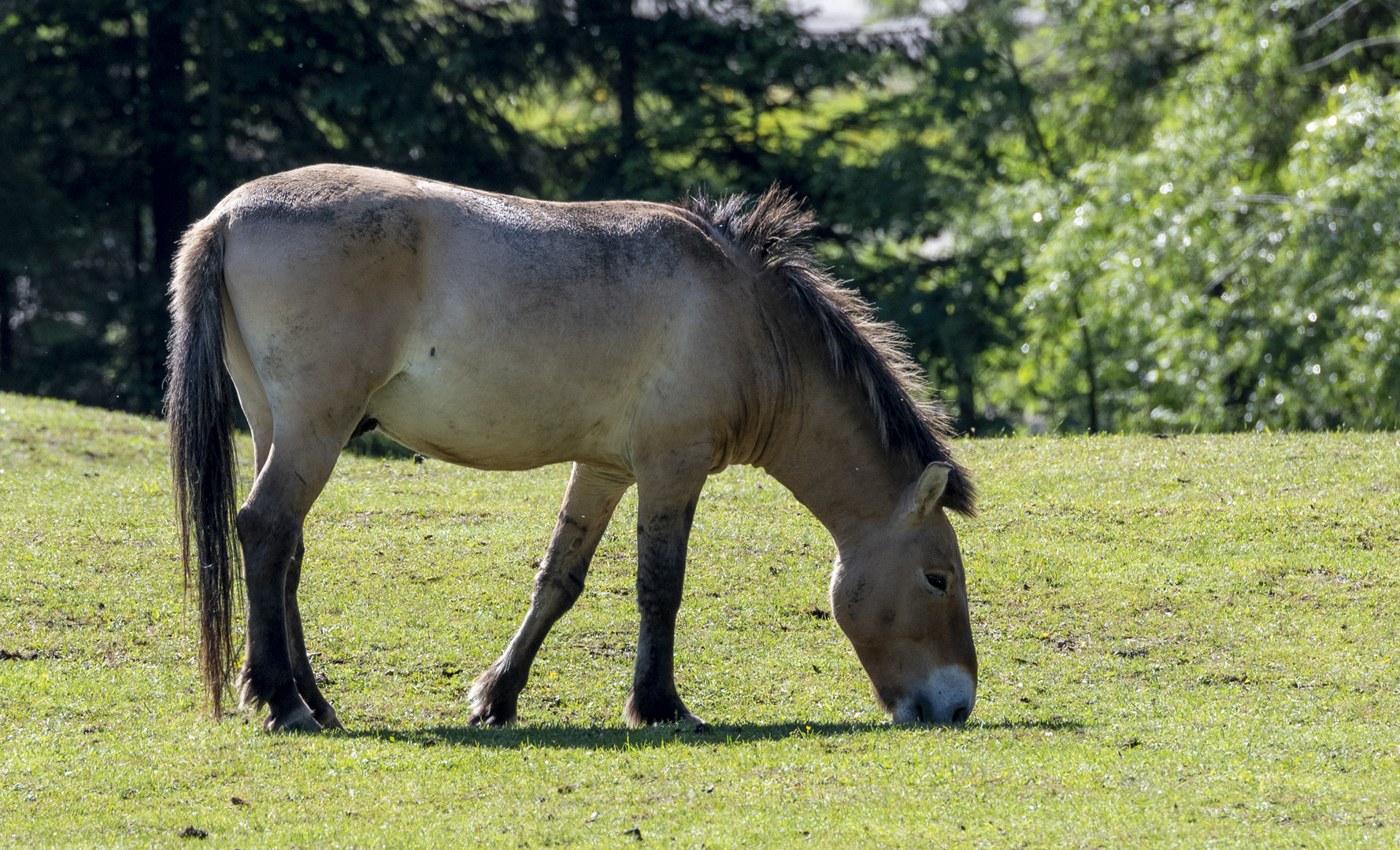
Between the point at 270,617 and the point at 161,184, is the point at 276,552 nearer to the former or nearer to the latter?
the point at 270,617

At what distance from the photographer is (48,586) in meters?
Answer: 9.72

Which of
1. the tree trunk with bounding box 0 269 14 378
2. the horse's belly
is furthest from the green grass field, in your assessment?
the tree trunk with bounding box 0 269 14 378

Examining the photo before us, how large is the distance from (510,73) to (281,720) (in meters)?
20.3

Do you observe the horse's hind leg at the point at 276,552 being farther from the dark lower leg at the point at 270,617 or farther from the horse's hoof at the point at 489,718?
the horse's hoof at the point at 489,718

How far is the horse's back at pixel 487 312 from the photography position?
6.79 m

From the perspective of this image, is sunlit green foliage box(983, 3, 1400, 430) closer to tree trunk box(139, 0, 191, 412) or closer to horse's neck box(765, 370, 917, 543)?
horse's neck box(765, 370, 917, 543)

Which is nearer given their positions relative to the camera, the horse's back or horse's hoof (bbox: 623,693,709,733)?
the horse's back

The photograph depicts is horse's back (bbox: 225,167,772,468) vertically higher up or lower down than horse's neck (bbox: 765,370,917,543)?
higher up

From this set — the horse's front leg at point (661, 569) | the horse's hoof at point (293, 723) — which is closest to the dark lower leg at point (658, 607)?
the horse's front leg at point (661, 569)

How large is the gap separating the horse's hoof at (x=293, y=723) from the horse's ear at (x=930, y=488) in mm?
3453

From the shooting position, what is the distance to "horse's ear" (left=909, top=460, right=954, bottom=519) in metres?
7.44

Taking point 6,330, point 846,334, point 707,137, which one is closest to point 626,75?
point 707,137

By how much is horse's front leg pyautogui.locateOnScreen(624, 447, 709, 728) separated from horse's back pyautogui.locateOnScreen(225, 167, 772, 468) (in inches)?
7.7

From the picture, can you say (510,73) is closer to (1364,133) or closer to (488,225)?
(1364,133)
